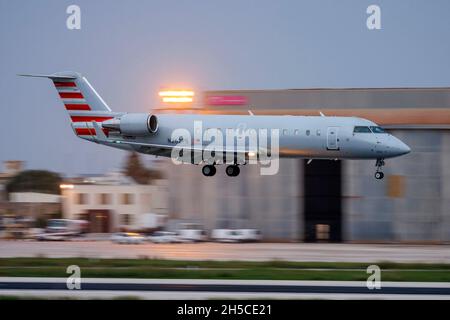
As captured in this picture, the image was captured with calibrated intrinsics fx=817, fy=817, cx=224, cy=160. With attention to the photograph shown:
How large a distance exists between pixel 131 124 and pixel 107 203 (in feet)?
121

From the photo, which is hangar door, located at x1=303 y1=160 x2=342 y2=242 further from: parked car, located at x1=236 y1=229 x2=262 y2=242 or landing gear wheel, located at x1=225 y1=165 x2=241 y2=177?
landing gear wheel, located at x1=225 y1=165 x2=241 y2=177

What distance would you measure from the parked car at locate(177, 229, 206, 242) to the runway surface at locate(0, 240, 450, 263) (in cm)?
146

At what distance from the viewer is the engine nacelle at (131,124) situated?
40.0 meters

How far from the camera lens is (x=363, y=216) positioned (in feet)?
181

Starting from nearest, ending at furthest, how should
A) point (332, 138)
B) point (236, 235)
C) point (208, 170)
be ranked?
1. point (332, 138)
2. point (208, 170)
3. point (236, 235)

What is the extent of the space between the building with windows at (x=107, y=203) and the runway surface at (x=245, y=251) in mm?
21336

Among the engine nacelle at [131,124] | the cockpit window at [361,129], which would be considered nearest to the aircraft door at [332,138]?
the cockpit window at [361,129]

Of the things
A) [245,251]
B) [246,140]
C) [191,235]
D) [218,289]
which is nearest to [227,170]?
[246,140]

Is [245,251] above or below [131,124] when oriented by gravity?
below

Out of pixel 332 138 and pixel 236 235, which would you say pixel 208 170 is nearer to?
pixel 332 138

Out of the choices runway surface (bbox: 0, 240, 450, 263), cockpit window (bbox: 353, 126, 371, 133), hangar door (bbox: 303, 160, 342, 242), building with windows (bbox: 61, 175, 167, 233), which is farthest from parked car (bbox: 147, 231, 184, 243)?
cockpit window (bbox: 353, 126, 371, 133)

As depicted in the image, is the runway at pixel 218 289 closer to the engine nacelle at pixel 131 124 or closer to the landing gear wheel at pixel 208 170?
the landing gear wheel at pixel 208 170

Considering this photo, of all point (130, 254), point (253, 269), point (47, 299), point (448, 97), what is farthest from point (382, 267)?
point (448, 97)

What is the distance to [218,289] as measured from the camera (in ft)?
94.7
